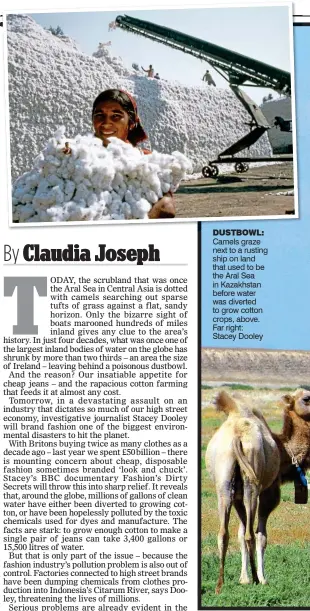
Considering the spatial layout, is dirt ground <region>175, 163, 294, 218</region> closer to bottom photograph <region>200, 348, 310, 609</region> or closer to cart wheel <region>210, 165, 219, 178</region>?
cart wheel <region>210, 165, 219, 178</region>

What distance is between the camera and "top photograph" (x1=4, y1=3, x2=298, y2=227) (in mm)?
4285

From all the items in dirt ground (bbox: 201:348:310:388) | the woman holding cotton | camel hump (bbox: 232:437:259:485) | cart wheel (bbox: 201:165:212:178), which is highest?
the woman holding cotton

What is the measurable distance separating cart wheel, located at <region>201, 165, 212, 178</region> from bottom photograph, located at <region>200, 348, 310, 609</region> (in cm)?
96

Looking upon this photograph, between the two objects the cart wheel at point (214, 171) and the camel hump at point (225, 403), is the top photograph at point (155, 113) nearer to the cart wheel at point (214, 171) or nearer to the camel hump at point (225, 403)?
the cart wheel at point (214, 171)

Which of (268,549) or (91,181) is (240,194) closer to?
(91,181)

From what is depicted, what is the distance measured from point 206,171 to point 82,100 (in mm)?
780

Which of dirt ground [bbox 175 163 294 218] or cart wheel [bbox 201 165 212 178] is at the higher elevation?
cart wheel [bbox 201 165 212 178]

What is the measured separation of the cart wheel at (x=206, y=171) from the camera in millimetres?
4375

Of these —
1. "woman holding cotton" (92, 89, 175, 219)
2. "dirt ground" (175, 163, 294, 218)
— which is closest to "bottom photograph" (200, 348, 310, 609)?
"dirt ground" (175, 163, 294, 218)

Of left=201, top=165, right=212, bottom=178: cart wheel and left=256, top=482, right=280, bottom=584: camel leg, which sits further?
left=201, top=165, right=212, bottom=178: cart wheel

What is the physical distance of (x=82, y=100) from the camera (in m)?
4.35

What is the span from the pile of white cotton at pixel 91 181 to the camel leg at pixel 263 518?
164 centimetres

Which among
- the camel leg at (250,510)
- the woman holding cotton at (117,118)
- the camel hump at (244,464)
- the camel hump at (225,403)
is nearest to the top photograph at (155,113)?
the woman holding cotton at (117,118)

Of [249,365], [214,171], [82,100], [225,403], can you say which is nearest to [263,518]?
[225,403]
